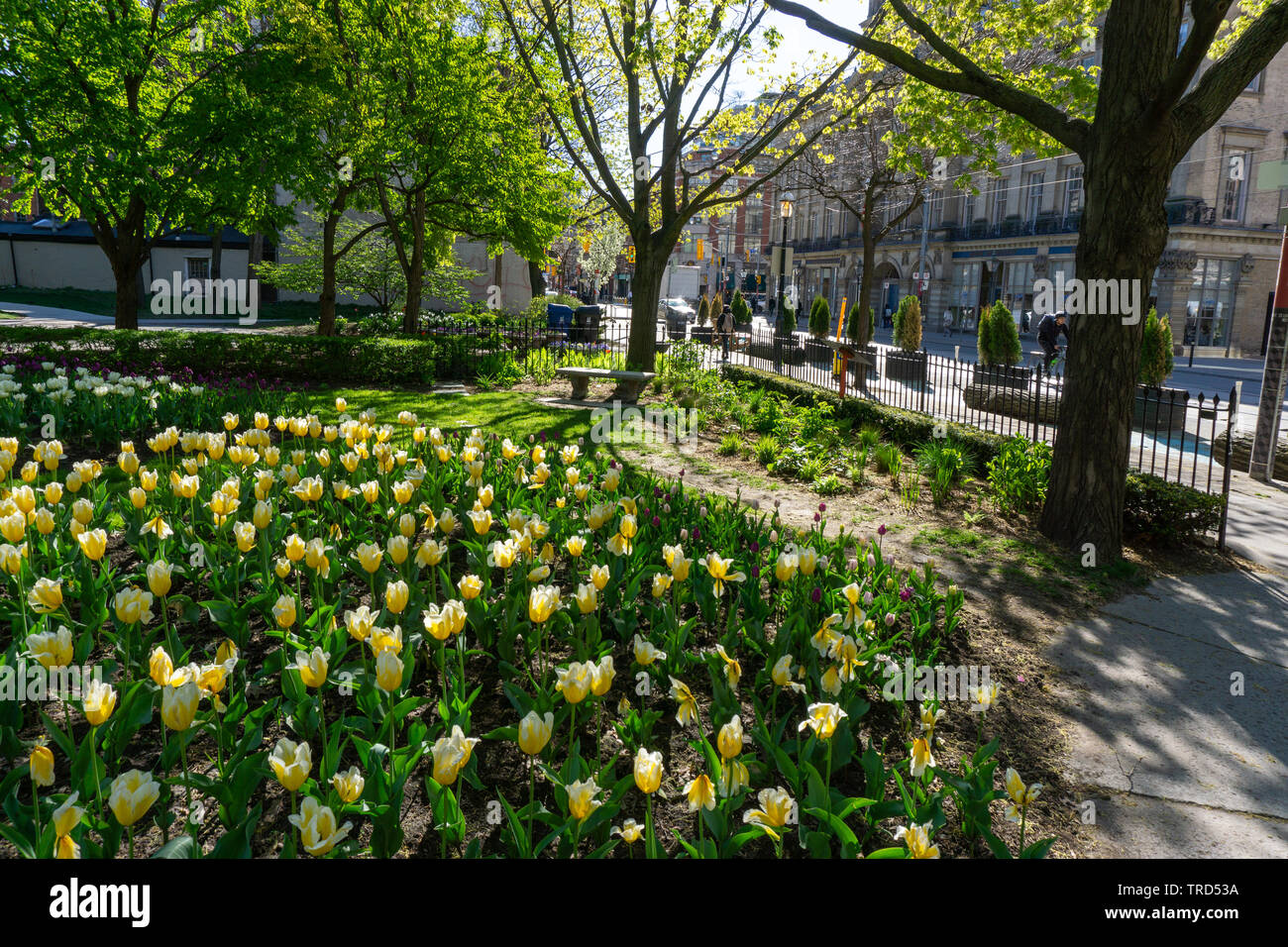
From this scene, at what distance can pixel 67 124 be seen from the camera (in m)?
14.9

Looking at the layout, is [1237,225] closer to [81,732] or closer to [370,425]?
[370,425]

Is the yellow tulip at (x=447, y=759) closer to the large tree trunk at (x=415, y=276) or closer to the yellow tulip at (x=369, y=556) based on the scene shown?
the yellow tulip at (x=369, y=556)

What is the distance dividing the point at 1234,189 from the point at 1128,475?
39.4 metres

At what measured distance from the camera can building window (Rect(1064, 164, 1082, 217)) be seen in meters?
43.2

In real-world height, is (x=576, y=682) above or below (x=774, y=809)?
above

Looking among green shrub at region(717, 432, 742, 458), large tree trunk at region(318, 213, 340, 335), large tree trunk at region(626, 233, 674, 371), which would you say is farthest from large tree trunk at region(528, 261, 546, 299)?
green shrub at region(717, 432, 742, 458)

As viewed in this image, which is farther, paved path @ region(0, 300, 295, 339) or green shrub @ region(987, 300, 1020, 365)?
paved path @ region(0, 300, 295, 339)

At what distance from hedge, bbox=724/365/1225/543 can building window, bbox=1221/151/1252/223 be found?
109 ft

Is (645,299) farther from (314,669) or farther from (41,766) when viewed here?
(41,766)

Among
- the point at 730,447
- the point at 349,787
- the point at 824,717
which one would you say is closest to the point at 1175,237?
the point at 730,447

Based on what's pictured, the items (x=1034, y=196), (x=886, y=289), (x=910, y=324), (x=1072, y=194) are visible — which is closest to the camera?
(x=910, y=324)

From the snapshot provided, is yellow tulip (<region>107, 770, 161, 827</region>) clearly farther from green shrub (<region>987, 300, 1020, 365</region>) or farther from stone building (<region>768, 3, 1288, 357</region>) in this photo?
stone building (<region>768, 3, 1288, 357</region>)

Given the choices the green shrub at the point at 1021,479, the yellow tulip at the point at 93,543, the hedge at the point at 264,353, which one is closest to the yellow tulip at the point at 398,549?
the yellow tulip at the point at 93,543

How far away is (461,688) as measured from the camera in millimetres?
3326
